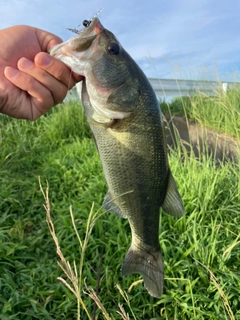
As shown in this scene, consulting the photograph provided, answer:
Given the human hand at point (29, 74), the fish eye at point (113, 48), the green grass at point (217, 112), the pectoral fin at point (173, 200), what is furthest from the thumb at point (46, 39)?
the green grass at point (217, 112)

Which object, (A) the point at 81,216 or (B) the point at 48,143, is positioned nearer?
(A) the point at 81,216

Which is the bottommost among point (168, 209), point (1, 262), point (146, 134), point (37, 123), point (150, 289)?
point (37, 123)

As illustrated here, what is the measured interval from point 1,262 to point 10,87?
54.6 inches

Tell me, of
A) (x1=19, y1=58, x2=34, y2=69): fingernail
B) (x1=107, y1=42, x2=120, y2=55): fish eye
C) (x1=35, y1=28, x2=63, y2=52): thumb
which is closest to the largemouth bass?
(x1=107, y1=42, x2=120, y2=55): fish eye

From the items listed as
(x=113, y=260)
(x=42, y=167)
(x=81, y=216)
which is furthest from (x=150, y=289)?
(x=42, y=167)

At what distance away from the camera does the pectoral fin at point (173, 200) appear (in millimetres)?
1478

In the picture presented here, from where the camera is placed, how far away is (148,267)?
1692 millimetres

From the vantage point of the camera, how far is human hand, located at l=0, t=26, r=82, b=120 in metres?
1.37

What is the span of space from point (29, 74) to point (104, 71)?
31 centimetres

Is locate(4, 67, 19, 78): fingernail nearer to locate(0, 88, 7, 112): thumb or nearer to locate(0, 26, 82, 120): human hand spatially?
locate(0, 26, 82, 120): human hand

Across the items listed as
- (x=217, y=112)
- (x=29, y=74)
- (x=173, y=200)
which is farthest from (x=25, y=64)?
(x=217, y=112)

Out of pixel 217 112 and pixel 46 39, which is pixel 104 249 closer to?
pixel 46 39

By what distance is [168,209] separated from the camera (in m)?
1.50

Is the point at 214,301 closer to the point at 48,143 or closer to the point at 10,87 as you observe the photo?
the point at 10,87
